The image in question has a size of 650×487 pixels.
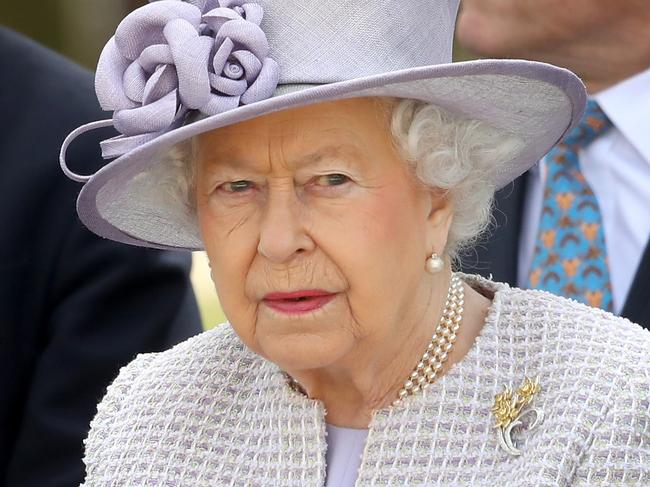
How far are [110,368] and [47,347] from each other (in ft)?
0.64

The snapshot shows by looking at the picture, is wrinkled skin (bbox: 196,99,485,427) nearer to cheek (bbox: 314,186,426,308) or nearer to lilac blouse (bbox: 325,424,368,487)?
cheek (bbox: 314,186,426,308)

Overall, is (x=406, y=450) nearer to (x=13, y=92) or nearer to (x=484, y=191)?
(x=484, y=191)

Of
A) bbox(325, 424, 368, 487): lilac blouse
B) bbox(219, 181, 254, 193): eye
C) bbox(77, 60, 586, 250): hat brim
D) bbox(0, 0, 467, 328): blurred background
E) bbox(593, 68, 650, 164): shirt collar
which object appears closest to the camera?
bbox(77, 60, 586, 250): hat brim

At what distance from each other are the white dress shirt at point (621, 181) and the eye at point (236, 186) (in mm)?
1362

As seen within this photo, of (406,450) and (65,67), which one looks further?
(65,67)

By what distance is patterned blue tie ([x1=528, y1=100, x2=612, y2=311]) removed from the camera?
380cm

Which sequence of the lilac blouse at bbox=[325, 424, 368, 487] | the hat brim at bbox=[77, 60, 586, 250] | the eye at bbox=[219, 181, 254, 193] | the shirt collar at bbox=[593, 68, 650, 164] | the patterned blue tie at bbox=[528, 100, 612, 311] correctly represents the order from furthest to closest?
1. the shirt collar at bbox=[593, 68, 650, 164]
2. the patterned blue tie at bbox=[528, 100, 612, 311]
3. the lilac blouse at bbox=[325, 424, 368, 487]
4. the eye at bbox=[219, 181, 254, 193]
5. the hat brim at bbox=[77, 60, 586, 250]

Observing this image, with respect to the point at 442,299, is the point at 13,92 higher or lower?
higher

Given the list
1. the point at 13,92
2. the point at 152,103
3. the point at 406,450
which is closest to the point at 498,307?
the point at 406,450

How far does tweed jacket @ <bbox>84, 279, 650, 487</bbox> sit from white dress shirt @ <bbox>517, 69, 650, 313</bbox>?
2.74 ft

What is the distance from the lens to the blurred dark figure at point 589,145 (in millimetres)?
3857

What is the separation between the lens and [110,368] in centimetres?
395

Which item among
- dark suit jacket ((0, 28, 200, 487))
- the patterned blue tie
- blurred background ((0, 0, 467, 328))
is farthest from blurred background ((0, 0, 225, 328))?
the patterned blue tie

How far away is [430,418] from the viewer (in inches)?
111
